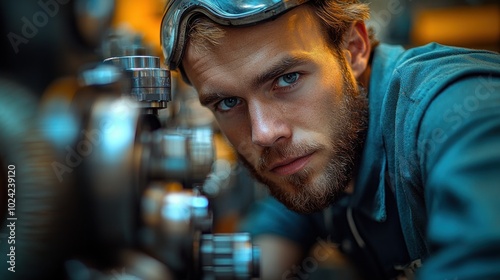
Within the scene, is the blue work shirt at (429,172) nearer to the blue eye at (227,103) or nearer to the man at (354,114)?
the man at (354,114)

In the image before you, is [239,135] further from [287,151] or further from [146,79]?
[146,79]

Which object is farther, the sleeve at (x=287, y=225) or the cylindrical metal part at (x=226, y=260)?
the sleeve at (x=287, y=225)

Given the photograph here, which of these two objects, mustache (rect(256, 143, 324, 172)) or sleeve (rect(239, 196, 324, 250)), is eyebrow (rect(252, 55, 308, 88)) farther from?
sleeve (rect(239, 196, 324, 250))

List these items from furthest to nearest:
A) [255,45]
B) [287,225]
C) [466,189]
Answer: [287,225], [255,45], [466,189]

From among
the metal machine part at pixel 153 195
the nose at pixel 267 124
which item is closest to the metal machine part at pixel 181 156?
the metal machine part at pixel 153 195

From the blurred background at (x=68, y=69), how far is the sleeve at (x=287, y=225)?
8 cm

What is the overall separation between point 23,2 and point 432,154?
0.51m

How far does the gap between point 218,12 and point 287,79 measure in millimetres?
136

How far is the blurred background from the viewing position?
45 cm

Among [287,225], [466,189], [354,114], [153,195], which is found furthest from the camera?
[287,225]

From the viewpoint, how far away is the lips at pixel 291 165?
731 mm

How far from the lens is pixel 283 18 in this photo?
687 millimetres

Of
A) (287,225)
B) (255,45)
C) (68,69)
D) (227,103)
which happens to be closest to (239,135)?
(227,103)

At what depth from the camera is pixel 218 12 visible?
647 millimetres
